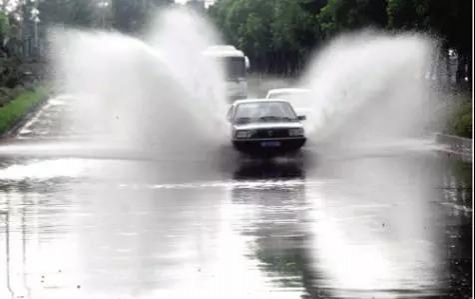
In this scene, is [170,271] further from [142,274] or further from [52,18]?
[52,18]

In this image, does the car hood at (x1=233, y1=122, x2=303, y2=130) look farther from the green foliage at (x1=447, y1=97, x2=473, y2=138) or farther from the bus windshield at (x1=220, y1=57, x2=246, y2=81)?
the bus windshield at (x1=220, y1=57, x2=246, y2=81)

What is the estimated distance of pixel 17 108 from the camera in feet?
159

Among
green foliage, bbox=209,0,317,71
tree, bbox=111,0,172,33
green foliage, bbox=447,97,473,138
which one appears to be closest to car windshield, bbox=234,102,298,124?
green foliage, bbox=447,97,473,138

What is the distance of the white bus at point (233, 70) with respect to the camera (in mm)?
53625

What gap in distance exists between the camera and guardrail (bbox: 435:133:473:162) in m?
26.2

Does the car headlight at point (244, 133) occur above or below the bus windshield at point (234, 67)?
above

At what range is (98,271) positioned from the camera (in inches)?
454

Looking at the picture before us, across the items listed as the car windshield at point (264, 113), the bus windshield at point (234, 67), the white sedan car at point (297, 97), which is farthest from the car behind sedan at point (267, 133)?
the bus windshield at point (234, 67)

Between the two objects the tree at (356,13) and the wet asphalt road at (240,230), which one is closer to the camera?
the wet asphalt road at (240,230)

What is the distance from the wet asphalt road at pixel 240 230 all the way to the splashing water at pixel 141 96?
572cm

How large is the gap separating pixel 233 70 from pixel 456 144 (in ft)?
90.1

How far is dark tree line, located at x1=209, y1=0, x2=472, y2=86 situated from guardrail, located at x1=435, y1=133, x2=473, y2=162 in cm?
350

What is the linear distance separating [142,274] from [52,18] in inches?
2940

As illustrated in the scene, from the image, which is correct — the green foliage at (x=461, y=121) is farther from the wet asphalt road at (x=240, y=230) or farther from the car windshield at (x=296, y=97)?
the car windshield at (x=296, y=97)
